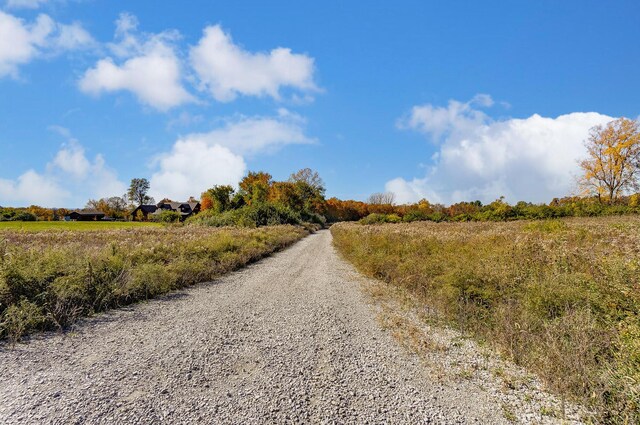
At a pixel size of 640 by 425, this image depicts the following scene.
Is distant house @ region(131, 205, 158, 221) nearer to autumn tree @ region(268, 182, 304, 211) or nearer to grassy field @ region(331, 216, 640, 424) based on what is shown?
autumn tree @ region(268, 182, 304, 211)

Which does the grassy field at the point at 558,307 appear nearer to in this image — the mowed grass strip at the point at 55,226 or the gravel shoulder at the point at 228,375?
the gravel shoulder at the point at 228,375

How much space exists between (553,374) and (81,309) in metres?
8.99

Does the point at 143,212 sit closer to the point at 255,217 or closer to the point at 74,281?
the point at 255,217

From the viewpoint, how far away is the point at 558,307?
582 centimetres

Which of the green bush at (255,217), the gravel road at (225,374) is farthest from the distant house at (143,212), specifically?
the gravel road at (225,374)

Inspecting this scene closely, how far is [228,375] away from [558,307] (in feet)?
19.5

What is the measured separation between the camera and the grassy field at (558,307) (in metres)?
3.91

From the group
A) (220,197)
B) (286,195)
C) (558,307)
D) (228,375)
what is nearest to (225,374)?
(228,375)

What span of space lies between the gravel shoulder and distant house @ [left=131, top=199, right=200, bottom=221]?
98.4m

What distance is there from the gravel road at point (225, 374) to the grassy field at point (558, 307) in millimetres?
A: 1287

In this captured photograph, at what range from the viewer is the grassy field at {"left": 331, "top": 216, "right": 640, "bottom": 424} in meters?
3.91

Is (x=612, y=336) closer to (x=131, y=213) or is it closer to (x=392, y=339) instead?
(x=392, y=339)

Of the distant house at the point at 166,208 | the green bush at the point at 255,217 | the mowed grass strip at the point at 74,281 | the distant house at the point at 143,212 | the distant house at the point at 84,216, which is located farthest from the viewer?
the distant house at the point at 166,208

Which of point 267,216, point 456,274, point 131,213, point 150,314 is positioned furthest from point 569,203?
point 131,213
